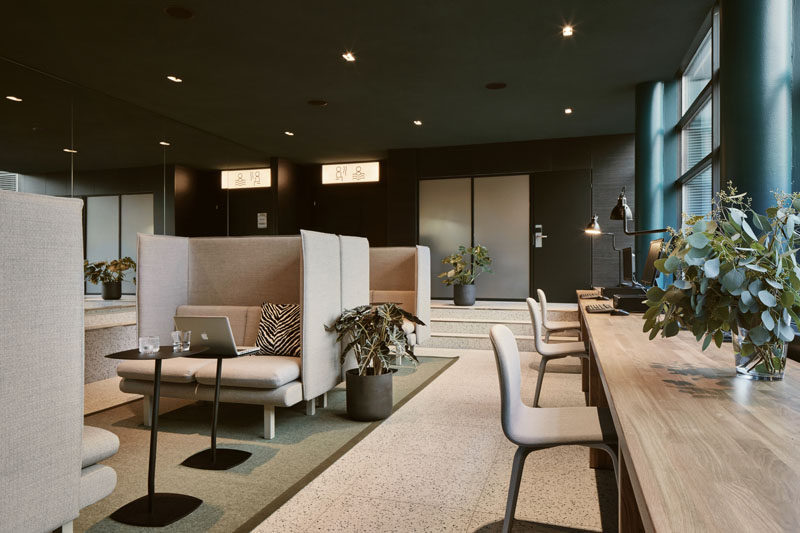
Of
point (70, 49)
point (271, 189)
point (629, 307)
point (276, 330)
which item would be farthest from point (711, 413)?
point (271, 189)

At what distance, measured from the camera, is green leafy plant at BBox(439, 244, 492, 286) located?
316 inches

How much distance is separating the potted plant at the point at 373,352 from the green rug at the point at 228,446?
5.5 inches

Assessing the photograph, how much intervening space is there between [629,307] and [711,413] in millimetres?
2155

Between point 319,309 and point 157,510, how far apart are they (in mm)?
1580

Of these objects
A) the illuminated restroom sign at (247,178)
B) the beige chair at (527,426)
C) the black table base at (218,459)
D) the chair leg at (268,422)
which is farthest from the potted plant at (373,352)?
the illuminated restroom sign at (247,178)

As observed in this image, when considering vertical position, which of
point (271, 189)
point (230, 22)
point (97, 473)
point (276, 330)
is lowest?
point (97, 473)

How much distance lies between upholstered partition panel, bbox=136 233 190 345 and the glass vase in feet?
11.9

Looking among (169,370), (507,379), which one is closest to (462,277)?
(169,370)

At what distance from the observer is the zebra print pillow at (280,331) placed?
363cm

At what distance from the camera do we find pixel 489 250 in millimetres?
9086

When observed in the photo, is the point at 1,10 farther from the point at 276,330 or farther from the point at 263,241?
the point at 276,330

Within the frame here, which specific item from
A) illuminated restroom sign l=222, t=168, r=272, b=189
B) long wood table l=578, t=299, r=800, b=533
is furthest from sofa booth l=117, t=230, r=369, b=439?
illuminated restroom sign l=222, t=168, r=272, b=189

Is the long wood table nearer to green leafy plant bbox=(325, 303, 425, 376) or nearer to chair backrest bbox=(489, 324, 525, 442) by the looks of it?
chair backrest bbox=(489, 324, 525, 442)

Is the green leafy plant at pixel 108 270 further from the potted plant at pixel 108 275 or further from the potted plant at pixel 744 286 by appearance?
the potted plant at pixel 744 286
